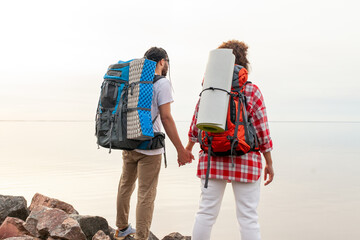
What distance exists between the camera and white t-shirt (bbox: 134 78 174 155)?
3.29 meters

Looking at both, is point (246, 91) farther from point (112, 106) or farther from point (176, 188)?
point (176, 188)

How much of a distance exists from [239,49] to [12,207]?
11.4 feet

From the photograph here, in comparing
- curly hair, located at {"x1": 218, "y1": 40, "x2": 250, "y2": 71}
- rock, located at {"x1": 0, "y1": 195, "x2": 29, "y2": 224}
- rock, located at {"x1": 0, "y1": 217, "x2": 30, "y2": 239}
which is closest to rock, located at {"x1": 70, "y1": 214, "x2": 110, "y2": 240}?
rock, located at {"x1": 0, "y1": 217, "x2": 30, "y2": 239}

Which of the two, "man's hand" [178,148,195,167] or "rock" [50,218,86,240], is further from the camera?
"rock" [50,218,86,240]

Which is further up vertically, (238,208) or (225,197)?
(238,208)

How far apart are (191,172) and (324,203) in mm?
5166

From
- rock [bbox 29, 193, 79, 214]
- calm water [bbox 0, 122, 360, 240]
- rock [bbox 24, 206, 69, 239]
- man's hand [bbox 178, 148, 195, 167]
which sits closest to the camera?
man's hand [bbox 178, 148, 195, 167]

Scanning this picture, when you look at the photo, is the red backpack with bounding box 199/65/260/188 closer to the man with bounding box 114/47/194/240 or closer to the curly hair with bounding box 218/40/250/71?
the curly hair with bounding box 218/40/250/71

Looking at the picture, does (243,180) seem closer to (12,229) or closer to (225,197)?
(12,229)

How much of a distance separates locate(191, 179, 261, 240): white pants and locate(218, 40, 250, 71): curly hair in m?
0.90

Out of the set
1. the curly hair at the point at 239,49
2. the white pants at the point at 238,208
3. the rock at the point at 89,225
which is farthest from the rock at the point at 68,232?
the curly hair at the point at 239,49

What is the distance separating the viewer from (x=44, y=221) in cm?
382

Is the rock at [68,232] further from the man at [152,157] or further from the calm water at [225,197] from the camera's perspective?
the calm water at [225,197]

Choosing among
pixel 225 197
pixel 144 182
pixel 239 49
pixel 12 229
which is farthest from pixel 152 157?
pixel 225 197
